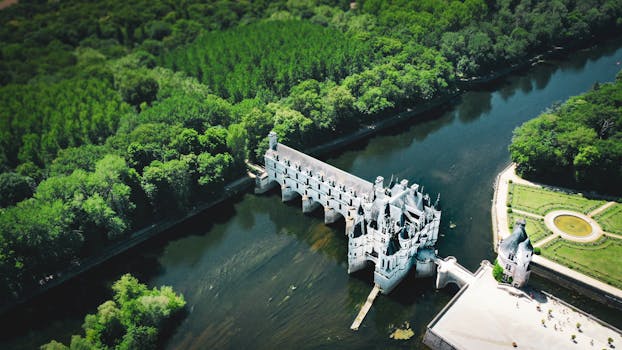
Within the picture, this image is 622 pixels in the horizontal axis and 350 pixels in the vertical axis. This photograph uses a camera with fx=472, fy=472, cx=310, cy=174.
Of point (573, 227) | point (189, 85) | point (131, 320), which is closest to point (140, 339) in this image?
point (131, 320)

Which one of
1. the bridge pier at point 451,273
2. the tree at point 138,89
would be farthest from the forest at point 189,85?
the bridge pier at point 451,273

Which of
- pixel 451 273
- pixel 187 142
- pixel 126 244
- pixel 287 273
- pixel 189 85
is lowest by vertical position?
pixel 287 273

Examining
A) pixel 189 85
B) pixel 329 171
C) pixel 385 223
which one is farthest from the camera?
pixel 189 85

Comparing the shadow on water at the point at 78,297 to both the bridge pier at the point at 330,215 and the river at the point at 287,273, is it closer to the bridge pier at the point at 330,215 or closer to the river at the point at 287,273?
the river at the point at 287,273

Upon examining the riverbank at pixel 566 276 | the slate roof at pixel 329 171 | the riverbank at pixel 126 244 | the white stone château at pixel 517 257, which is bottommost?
the riverbank at pixel 126 244

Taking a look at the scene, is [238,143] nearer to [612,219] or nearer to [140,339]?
[140,339]

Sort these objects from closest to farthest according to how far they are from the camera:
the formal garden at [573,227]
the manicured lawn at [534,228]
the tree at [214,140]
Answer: the formal garden at [573,227] → the manicured lawn at [534,228] → the tree at [214,140]

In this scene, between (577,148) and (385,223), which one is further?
(577,148)

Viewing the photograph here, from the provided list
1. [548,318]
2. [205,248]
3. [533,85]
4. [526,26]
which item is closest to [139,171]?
[205,248]
